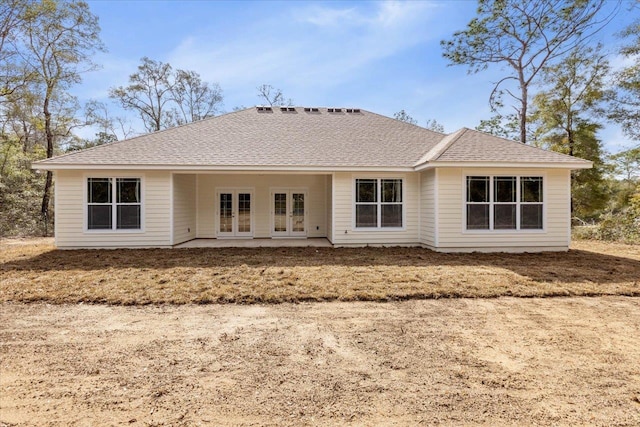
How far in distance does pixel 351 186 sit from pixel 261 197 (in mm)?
3938

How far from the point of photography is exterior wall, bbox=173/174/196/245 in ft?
36.6

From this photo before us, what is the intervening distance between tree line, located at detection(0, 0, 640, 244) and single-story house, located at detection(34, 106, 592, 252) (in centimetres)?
979

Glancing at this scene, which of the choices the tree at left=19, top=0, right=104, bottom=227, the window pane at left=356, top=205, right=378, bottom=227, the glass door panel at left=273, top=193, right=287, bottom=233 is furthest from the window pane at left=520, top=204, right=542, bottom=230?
the tree at left=19, top=0, right=104, bottom=227

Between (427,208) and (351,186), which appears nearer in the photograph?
(427,208)

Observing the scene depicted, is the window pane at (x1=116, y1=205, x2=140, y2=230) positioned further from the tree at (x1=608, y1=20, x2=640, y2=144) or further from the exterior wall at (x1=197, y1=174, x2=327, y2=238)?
the tree at (x1=608, y1=20, x2=640, y2=144)

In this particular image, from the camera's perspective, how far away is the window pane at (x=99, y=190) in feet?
34.4

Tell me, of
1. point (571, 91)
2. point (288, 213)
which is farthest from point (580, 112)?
point (288, 213)

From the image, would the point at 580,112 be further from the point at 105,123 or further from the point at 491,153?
the point at 105,123

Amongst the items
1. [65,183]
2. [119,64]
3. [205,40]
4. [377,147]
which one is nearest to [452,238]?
[377,147]

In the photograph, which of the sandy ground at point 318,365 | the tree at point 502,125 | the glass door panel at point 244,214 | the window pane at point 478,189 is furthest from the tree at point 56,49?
the tree at point 502,125

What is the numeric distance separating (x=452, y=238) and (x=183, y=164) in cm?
827

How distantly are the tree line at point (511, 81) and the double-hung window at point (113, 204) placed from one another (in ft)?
31.0

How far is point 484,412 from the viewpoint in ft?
8.48

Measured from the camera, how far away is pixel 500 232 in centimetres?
1033
